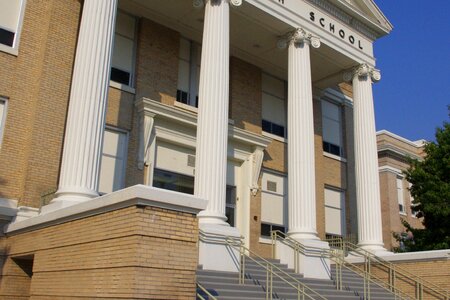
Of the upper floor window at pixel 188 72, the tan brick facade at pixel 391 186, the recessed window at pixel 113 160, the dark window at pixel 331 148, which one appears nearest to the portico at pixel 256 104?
the upper floor window at pixel 188 72

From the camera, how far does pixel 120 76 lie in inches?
642

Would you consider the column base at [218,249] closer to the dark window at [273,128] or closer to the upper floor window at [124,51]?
the upper floor window at [124,51]

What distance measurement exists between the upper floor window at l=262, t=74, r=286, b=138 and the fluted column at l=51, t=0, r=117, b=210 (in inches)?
364

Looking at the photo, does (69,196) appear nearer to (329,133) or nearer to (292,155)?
(292,155)

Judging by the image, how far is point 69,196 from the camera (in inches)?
421

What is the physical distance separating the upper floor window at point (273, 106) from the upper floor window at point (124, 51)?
6134 millimetres

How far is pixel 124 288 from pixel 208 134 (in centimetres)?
684

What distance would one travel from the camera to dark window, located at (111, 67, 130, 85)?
16.1 m

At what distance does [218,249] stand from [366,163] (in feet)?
27.8

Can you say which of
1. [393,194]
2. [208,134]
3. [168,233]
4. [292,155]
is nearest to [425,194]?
[292,155]

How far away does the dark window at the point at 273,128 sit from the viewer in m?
20.5

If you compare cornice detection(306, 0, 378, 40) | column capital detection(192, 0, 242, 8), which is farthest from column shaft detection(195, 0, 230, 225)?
cornice detection(306, 0, 378, 40)

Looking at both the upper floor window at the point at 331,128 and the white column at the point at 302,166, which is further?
the upper floor window at the point at 331,128

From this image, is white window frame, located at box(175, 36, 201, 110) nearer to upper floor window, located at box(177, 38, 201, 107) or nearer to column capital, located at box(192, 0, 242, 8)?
upper floor window, located at box(177, 38, 201, 107)
